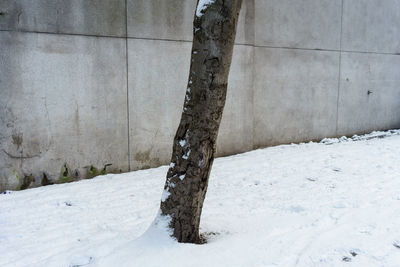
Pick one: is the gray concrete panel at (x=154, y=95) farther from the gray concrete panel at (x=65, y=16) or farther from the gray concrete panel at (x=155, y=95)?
the gray concrete panel at (x=65, y=16)

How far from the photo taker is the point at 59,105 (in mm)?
4957

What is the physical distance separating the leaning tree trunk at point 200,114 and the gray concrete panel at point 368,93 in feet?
20.0

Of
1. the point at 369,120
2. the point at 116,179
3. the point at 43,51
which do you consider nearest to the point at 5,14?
the point at 43,51

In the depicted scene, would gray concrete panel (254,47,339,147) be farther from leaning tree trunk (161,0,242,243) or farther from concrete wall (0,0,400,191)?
leaning tree trunk (161,0,242,243)

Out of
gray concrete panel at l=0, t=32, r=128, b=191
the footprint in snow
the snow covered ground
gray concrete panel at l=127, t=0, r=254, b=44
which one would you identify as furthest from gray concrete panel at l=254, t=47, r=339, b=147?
the footprint in snow

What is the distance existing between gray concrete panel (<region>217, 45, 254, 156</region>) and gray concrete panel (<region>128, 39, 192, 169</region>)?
37.1 inches

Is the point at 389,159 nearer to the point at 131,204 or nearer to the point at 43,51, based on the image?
the point at 131,204

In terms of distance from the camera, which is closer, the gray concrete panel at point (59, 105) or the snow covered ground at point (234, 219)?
the snow covered ground at point (234, 219)

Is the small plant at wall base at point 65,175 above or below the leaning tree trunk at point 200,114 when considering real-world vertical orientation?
below

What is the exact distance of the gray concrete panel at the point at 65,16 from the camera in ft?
15.0

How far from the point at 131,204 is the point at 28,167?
151cm

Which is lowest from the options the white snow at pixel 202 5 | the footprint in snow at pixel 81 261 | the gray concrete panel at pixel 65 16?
the footprint in snow at pixel 81 261

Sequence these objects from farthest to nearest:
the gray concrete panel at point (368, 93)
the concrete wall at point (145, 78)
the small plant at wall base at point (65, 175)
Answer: the gray concrete panel at point (368, 93) < the small plant at wall base at point (65, 175) < the concrete wall at point (145, 78)

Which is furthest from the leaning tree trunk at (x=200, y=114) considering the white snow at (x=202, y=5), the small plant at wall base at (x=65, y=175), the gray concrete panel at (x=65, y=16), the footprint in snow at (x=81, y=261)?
the gray concrete panel at (x=65, y=16)
